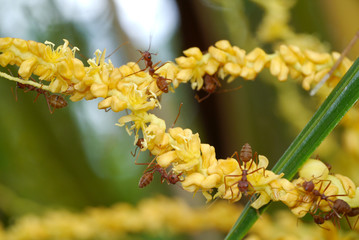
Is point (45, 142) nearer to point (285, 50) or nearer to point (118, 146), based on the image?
point (118, 146)

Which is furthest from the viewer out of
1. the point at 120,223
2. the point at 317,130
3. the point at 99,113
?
the point at 99,113

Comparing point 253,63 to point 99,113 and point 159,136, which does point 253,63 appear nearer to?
point 159,136

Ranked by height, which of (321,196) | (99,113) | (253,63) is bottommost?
(321,196)

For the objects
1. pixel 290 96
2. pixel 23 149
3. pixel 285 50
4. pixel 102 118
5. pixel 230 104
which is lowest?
pixel 285 50

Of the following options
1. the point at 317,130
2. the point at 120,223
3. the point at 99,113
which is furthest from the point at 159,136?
the point at 99,113

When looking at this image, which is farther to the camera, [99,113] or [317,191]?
[99,113]

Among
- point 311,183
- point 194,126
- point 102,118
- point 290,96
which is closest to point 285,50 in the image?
point 311,183

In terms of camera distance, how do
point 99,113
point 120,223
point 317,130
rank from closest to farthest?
point 317,130 < point 120,223 < point 99,113
